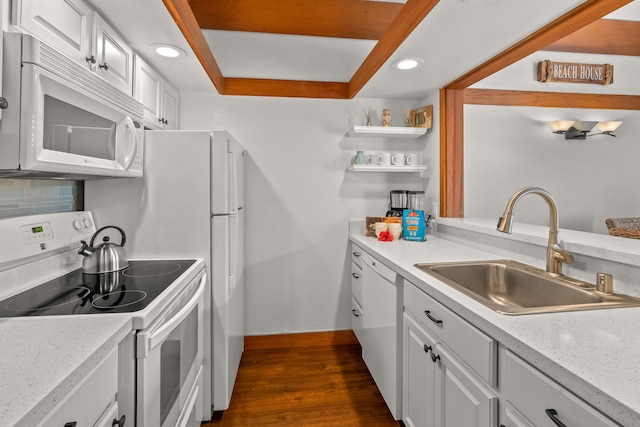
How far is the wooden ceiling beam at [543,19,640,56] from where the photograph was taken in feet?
7.76

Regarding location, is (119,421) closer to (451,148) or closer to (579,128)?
(451,148)

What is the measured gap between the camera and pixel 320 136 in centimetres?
275

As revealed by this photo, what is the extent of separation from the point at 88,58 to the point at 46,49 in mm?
433

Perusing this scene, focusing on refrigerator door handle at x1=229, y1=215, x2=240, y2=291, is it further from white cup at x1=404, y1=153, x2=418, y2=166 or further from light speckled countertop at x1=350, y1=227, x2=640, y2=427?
white cup at x1=404, y1=153, x2=418, y2=166

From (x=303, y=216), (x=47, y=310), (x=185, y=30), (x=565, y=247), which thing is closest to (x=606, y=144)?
(x=565, y=247)

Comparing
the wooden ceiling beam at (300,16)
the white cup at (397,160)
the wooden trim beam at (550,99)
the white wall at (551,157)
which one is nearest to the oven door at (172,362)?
the wooden ceiling beam at (300,16)

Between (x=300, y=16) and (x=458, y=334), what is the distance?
1880mm

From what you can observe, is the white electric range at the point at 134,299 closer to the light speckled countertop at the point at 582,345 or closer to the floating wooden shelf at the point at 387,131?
the light speckled countertop at the point at 582,345

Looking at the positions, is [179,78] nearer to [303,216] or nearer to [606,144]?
[303,216]

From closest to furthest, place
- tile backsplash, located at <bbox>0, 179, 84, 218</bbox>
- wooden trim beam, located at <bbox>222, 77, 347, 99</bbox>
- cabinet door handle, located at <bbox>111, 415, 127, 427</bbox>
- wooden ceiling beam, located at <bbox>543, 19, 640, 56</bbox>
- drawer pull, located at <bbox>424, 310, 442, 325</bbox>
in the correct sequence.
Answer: cabinet door handle, located at <bbox>111, 415, 127, 427</bbox> < drawer pull, located at <bbox>424, 310, 442, 325</bbox> < tile backsplash, located at <bbox>0, 179, 84, 218</bbox> < wooden ceiling beam, located at <bbox>543, 19, 640, 56</bbox> < wooden trim beam, located at <bbox>222, 77, 347, 99</bbox>

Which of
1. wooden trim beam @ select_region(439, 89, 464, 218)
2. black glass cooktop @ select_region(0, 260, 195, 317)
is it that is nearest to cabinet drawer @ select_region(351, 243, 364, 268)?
wooden trim beam @ select_region(439, 89, 464, 218)

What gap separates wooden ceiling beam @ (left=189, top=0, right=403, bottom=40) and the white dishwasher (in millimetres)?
1456

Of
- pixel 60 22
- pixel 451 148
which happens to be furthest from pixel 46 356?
pixel 451 148

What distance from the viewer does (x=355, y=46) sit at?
2176 mm
